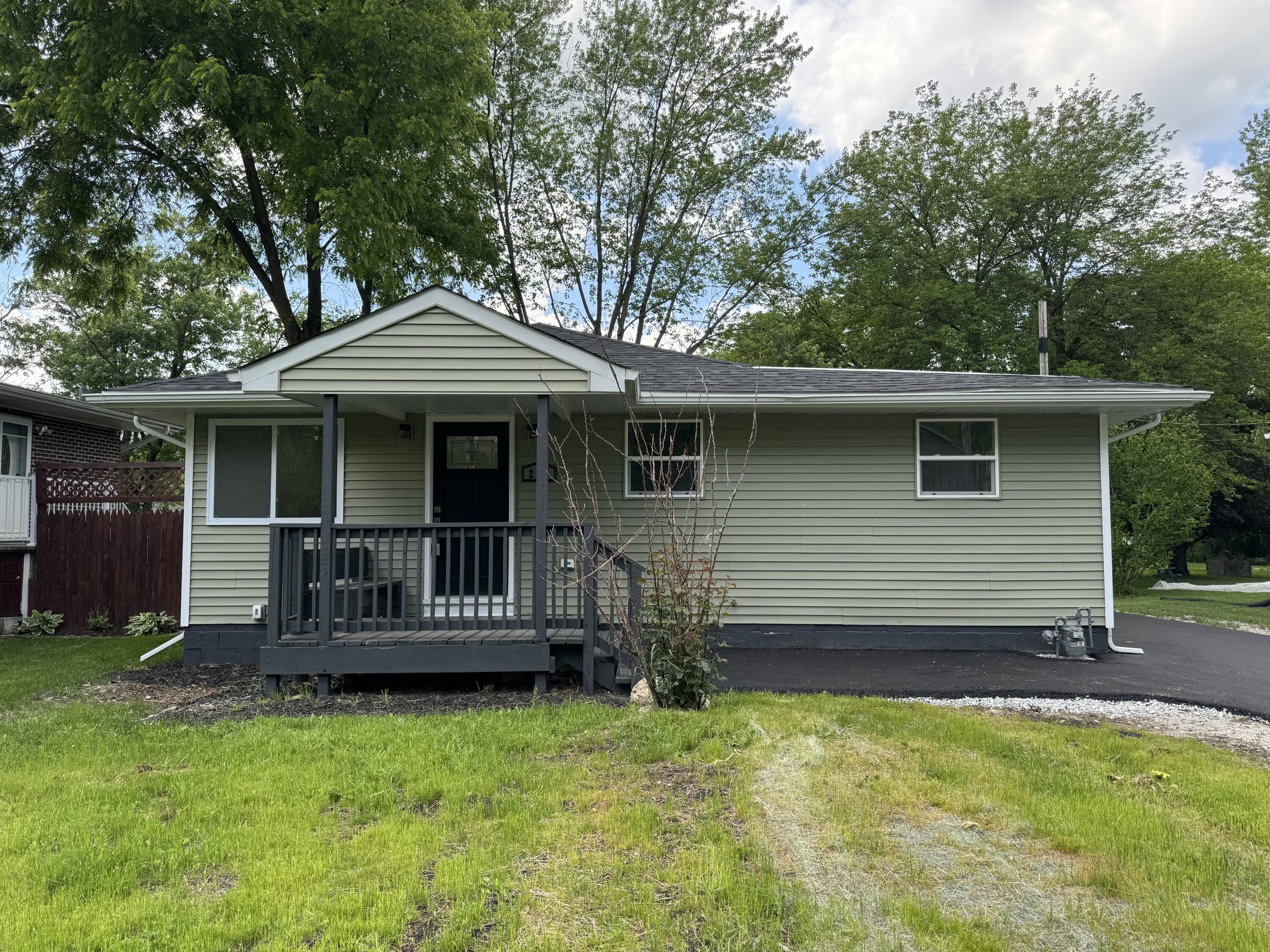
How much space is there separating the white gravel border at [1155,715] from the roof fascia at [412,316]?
3914mm

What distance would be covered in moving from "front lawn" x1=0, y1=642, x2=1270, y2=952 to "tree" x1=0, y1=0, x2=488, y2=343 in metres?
8.13

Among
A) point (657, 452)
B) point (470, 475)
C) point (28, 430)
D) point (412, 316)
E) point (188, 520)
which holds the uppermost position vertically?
point (412, 316)

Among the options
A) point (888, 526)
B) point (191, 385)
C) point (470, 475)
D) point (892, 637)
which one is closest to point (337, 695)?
point (470, 475)

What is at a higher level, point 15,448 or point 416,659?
point 15,448

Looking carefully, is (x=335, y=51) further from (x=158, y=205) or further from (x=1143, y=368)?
(x=1143, y=368)

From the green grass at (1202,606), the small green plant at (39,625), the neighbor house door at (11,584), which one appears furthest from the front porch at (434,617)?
the green grass at (1202,606)

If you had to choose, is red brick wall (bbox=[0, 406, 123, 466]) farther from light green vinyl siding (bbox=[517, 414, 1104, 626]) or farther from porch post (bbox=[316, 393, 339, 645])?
light green vinyl siding (bbox=[517, 414, 1104, 626])

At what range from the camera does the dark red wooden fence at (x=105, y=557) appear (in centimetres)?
1064

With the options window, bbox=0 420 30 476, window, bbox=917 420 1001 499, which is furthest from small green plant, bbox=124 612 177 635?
window, bbox=917 420 1001 499

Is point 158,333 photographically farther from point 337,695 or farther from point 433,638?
point 433,638

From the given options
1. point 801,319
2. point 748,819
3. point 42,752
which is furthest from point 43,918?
point 801,319

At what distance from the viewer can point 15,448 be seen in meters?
11.6

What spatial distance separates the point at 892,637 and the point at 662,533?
373cm

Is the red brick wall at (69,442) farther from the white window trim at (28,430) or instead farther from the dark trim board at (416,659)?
the dark trim board at (416,659)
